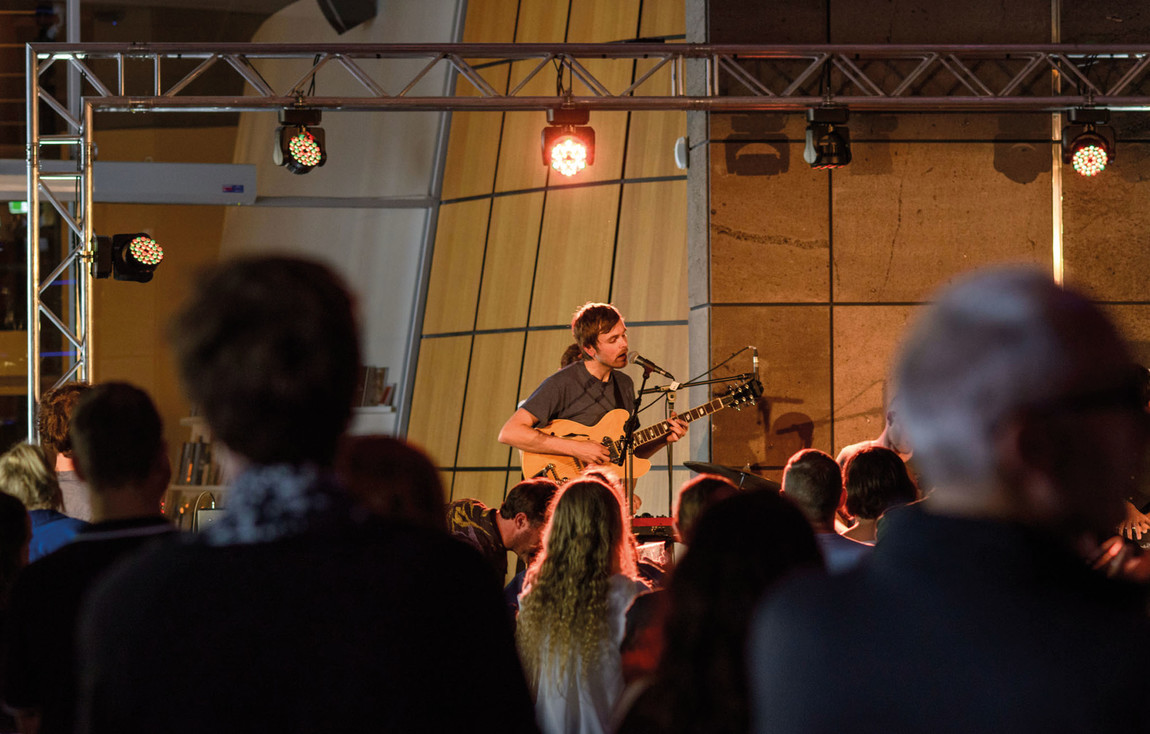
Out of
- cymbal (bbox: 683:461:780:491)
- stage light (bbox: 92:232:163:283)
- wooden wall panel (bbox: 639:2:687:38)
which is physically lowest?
cymbal (bbox: 683:461:780:491)

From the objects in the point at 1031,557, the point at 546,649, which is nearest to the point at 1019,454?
the point at 1031,557

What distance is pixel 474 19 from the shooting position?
34.7 feet

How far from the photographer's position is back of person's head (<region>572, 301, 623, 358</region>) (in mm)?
6164

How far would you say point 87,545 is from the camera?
72.7 inches

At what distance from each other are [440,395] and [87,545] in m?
8.38

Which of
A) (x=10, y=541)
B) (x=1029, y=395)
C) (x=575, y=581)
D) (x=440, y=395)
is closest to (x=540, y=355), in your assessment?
(x=440, y=395)

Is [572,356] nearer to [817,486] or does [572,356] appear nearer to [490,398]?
[490,398]

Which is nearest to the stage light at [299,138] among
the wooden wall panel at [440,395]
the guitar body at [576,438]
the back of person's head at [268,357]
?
the guitar body at [576,438]

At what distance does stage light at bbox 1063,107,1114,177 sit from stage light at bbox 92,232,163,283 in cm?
577

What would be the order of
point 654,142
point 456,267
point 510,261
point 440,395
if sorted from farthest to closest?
point 456,267
point 440,395
point 510,261
point 654,142

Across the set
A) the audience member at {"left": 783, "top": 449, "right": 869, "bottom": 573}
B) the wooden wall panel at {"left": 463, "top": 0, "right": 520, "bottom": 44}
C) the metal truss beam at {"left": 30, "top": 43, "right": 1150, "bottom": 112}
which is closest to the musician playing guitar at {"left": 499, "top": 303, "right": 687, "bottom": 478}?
the metal truss beam at {"left": 30, "top": 43, "right": 1150, "bottom": 112}

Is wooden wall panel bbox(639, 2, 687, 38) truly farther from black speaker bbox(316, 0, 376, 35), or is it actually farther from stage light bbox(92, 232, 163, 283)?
stage light bbox(92, 232, 163, 283)

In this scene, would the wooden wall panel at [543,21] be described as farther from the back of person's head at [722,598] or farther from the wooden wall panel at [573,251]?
the back of person's head at [722,598]

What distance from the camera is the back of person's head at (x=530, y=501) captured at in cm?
426
